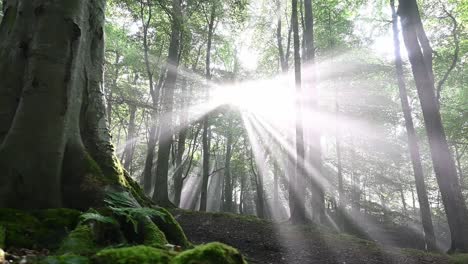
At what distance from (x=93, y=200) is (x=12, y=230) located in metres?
1.04

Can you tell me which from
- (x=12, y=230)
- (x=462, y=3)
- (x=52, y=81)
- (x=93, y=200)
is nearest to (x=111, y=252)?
(x=12, y=230)

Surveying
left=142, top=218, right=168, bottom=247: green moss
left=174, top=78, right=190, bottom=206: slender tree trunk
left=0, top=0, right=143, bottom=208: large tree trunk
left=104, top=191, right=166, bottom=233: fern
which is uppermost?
left=174, top=78, right=190, bottom=206: slender tree trunk

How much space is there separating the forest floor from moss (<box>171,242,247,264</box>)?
187 inches

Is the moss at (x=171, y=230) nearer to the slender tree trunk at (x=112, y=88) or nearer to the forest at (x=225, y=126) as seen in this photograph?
the forest at (x=225, y=126)

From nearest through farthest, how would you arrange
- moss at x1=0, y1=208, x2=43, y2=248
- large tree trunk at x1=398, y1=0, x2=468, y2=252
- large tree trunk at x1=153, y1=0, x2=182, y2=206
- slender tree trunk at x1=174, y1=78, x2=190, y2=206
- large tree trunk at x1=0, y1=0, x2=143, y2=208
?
moss at x1=0, y1=208, x2=43, y2=248, large tree trunk at x1=0, y1=0, x2=143, y2=208, large tree trunk at x1=398, y1=0, x2=468, y2=252, large tree trunk at x1=153, y1=0, x2=182, y2=206, slender tree trunk at x1=174, y1=78, x2=190, y2=206

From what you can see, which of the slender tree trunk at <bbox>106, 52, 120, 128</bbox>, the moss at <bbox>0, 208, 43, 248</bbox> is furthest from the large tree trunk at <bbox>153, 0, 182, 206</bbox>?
the moss at <bbox>0, 208, 43, 248</bbox>

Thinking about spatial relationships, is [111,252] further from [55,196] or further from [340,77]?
[340,77]

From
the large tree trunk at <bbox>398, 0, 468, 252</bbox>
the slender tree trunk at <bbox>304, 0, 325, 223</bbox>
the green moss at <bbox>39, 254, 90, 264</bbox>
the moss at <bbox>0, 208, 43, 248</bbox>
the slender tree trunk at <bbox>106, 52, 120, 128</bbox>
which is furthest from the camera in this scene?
the slender tree trunk at <bbox>106, 52, 120, 128</bbox>

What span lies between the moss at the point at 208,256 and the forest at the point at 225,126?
1 centimetres

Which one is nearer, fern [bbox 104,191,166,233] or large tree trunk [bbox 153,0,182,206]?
fern [bbox 104,191,166,233]

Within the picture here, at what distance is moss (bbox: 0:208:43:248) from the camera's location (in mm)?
3160

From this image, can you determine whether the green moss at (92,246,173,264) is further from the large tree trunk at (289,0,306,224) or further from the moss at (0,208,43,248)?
the large tree trunk at (289,0,306,224)

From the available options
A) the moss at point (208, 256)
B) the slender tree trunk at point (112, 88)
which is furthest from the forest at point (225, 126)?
the slender tree trunk at point (112, 88)

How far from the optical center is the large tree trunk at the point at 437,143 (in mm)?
8359
